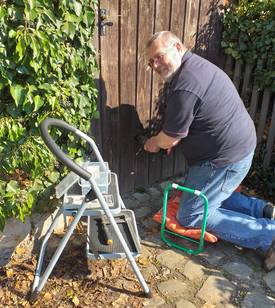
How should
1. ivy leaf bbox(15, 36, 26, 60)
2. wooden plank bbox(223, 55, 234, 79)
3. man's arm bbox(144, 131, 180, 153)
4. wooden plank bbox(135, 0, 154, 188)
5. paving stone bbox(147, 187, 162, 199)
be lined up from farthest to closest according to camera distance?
wooden plank bbox(223, 55, 234, 79)
paving stone bbox(147, 187, 162, 199)
wooden plank bbox(135, 0, 154, 188)
man's arm bbox(144, 131, 180, 153)
ivy leaf bbox(15, 36, 26, 60)

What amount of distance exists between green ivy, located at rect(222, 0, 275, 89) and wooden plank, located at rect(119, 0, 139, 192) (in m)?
1.18

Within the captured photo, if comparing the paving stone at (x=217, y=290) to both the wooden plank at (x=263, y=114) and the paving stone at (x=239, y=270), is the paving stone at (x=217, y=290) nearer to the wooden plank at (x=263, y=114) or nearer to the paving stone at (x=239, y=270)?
the paving stone at (x=239, y=270)

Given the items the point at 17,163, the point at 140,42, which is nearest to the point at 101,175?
the point at 17,163

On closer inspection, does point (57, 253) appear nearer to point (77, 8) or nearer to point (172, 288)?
point (172, 288)

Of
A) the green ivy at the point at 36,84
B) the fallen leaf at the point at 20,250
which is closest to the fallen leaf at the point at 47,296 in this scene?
the fallen leaf at the point at 20,250

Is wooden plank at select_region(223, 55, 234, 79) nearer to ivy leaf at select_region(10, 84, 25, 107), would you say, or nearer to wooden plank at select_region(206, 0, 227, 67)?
wooden plank at select_region(206, 0, 227, 67)

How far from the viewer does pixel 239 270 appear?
3.37 metres

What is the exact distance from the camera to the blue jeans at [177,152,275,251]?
3.43 meters

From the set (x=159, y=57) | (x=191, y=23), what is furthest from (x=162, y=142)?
(x=191, y=23)

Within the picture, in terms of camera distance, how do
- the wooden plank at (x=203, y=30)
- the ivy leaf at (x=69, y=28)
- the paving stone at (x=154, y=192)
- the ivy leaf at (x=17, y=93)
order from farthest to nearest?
the paving stone at (x=154, y=192), the wooden plank at (x=203, y=30), the ivy leaf at (x=69, y=28), the ivy leaf at (x=17, y=93)

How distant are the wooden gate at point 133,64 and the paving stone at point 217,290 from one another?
146cm

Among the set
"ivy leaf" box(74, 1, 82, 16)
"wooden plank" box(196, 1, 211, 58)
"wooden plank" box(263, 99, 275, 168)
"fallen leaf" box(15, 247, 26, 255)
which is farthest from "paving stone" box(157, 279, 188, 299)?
"wooden plank" box(196, 1, 211, 58)

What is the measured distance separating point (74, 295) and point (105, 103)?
5.58 feet

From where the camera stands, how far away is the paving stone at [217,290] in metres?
3.06
